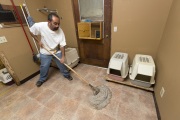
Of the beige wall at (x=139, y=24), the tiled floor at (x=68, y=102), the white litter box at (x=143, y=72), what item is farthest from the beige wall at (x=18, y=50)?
the white litter box at (x=143, y=72)

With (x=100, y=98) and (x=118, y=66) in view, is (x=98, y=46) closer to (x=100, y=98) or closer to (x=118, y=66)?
(x=118, y=66)

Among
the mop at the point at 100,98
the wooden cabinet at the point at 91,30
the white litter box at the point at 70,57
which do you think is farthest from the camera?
the white litter box at the point at 70,57

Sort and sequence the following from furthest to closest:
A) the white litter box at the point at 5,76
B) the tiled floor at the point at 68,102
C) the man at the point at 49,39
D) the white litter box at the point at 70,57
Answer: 1. the white litter box at the point at 70,57
2. the white litter box at the point at 5,76
3. the man at the point at 49,39
4. the tiled floor at the point at 68,102

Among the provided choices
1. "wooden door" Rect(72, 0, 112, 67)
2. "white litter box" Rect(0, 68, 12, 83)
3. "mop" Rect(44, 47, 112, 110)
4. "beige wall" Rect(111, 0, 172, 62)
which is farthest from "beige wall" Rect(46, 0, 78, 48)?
"white litter box" Rect(0, 68, 12, 83)

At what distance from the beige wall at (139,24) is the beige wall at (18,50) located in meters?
1.97

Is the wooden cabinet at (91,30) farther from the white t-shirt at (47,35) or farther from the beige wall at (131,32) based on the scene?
the white t-shirt at (47,35)

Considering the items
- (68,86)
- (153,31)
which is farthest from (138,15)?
(68,86)

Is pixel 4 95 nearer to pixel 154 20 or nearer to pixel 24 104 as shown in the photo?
pixel 24 104

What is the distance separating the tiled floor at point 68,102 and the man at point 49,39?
Answer: 0.31 meters

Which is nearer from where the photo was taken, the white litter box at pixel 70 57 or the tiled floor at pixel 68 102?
the tiled floor at pixel 68 102

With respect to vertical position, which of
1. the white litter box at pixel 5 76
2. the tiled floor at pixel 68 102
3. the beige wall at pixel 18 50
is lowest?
the tiled floor at pixel 68 102

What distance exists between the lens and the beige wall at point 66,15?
225 centimetres

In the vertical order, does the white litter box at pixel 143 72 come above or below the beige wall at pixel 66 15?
below

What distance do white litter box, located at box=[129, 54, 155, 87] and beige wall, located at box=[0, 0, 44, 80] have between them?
229 centimetres
